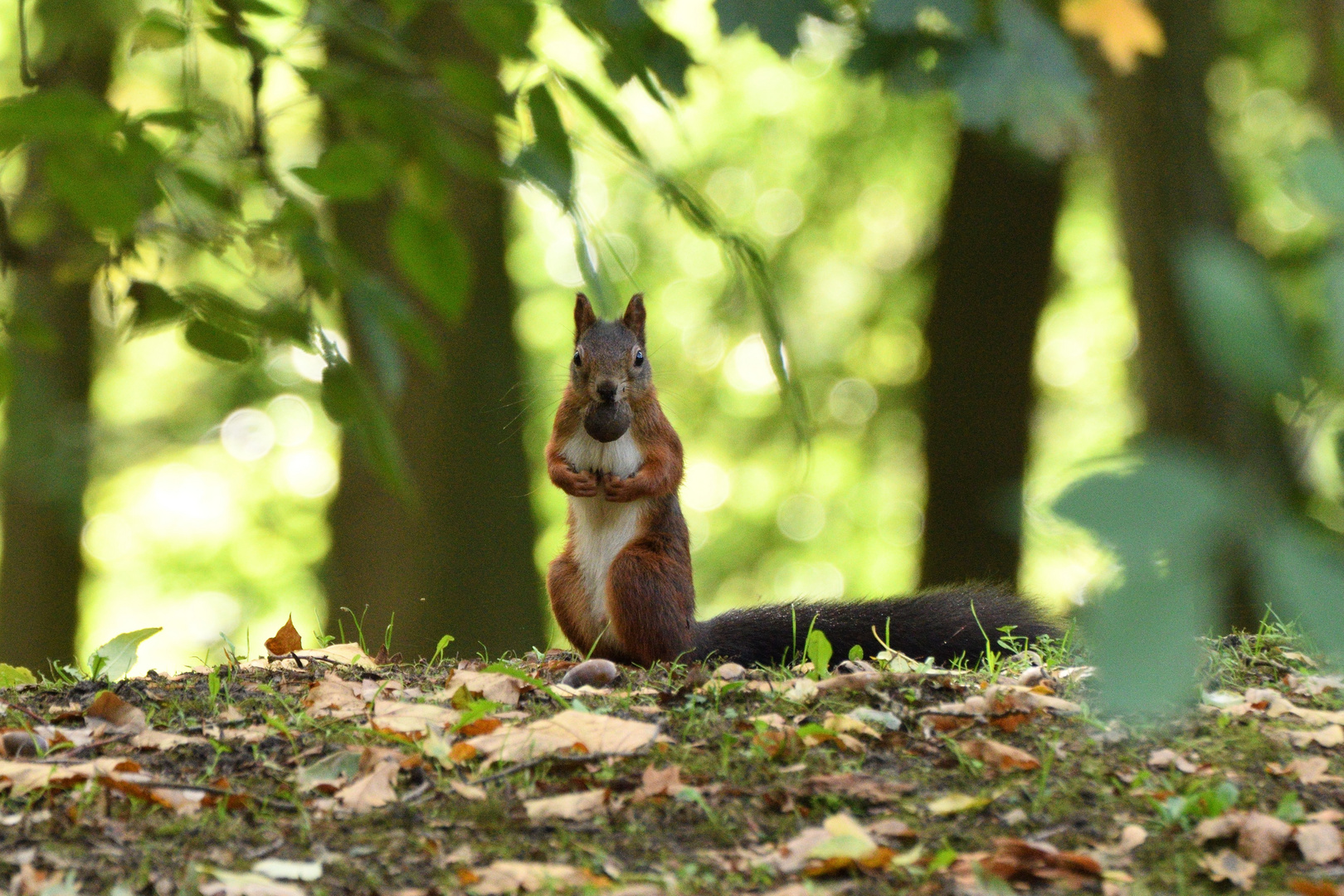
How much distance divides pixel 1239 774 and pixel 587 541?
1.82m

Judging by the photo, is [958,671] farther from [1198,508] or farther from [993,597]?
[1198,508]

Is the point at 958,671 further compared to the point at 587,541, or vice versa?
the point at 587,541

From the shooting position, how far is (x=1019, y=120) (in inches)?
75.5

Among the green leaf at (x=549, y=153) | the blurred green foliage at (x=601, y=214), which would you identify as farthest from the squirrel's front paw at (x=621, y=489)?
the green leaf at (x=549, y=153)

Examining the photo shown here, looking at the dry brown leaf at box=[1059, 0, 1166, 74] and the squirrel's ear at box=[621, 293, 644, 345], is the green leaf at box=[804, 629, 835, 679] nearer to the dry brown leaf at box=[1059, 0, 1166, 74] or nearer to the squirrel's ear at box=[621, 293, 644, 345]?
the squirrel's ear at box=[621, 293, 644, 345]

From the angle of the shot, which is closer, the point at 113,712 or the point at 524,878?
the point at 524,878

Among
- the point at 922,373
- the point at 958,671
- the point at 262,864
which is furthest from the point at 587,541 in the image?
the point at 922,373

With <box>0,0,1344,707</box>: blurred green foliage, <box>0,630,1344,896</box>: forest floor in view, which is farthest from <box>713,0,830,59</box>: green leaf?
<box>0,630,1344,896</box>: forest floor

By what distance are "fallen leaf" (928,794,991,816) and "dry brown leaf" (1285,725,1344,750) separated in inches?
30.3

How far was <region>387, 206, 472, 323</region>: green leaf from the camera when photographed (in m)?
1.58

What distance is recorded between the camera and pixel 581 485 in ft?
11.1

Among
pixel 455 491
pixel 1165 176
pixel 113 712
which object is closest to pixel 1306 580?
pixel 113 712

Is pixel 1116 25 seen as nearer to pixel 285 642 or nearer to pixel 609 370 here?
pixel 609 370

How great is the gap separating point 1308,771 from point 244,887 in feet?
6.35
